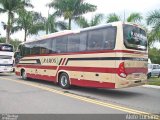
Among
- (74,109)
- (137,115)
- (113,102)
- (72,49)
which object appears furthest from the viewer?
(72,49)

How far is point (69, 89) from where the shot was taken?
15844 millimetres

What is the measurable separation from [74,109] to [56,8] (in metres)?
29.4

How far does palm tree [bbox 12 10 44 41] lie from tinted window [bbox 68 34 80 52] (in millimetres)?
27855

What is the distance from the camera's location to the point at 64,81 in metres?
16.3

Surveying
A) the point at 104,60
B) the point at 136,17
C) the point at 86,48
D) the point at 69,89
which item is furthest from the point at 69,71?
the point at 136,17

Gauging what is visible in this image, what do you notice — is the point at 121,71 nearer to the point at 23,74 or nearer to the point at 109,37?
the point at 109,37

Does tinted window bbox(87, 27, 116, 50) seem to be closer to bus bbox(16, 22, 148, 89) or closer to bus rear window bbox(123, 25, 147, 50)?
bus bbox(16, 22, 148, 89)

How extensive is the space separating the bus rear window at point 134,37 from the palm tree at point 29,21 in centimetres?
3021

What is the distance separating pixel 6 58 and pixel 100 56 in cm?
1580

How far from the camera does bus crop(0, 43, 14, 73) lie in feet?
88.4

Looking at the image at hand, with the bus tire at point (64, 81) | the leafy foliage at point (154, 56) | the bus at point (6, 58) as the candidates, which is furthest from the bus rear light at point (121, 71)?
the leafy foliage at point (154, 56)

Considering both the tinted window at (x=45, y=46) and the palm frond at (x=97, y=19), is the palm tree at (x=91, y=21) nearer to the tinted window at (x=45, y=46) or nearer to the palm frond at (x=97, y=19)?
the palm frond at (x=97, y=19)

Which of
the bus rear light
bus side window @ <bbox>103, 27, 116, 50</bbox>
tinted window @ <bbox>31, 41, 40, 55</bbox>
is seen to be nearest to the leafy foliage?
tinted window @ <bbox>31, 41, 40, 55</bbox>

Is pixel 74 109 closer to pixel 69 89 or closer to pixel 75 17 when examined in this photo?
pixel 69 89
